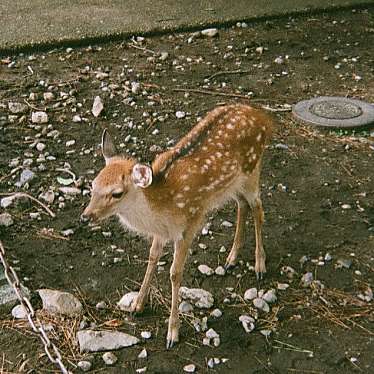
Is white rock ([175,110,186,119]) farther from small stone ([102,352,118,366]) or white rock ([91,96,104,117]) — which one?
small stone ([102,352,118,366])

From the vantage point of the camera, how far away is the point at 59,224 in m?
4.84

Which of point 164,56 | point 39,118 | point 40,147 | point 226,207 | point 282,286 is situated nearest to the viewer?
point 282,286

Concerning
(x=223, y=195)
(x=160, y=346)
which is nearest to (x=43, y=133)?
(x=223, y=195)

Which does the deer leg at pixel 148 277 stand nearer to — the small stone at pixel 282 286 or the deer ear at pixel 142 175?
the deer ear at pixel 142 175

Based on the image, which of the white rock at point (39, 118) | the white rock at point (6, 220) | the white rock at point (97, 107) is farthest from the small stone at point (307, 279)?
the white rock at point (39, 118)

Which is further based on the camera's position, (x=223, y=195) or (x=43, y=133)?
(x=43, y=133)

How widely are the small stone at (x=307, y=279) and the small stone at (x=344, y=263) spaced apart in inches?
9.1

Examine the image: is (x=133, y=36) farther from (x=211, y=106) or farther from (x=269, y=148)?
(x=269, y=148)

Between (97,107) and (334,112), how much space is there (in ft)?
6.83

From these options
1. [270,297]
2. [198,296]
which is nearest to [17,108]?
[198,296]

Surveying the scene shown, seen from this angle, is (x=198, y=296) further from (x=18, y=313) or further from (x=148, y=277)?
(x=18, y=313)

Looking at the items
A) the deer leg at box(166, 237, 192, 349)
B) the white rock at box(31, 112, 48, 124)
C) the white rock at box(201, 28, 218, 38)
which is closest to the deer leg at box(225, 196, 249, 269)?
the deer leg at box(166, 237, 192, 349)

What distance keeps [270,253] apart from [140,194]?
1.20m

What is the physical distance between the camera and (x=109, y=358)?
3750 mm
